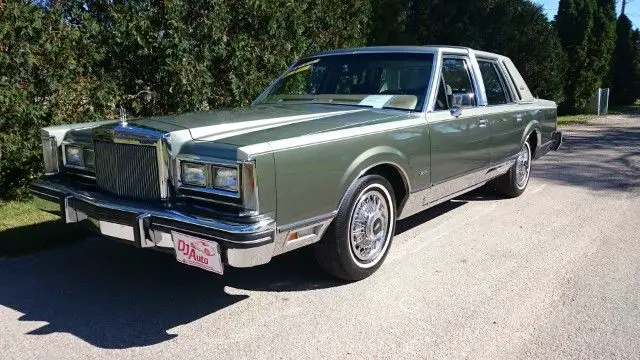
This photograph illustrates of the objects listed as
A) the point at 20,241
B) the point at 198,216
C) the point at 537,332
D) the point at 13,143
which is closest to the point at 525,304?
the point at 537,332

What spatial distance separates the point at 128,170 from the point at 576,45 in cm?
2046

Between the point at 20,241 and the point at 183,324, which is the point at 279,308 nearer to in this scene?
the point at 183,324

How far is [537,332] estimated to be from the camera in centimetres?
346

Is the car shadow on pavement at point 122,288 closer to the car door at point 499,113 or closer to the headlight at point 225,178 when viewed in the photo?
the headlight at point 225,178

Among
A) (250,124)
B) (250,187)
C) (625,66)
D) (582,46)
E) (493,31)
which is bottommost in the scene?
(250,187)

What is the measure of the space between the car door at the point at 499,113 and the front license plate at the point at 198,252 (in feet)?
11.2

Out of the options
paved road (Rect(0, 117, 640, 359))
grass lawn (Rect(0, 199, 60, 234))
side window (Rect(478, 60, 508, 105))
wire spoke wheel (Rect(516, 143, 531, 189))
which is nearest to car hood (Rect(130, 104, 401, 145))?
paved road (Rect(0, 117, 640, 359))

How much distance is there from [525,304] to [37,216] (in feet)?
15.3

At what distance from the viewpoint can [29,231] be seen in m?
5.36

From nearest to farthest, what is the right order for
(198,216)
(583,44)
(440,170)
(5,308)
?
(198,216) < (5,308) < (440,170) < (583,44)

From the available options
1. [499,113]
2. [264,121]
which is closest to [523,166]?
[499,113]

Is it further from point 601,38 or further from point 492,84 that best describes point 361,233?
point 601,38

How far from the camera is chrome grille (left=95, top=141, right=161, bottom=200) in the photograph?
367 cm

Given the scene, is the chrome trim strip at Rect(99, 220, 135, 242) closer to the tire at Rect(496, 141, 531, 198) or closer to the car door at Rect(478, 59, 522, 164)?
the car door at Rect(478, 59, 522, 164)
